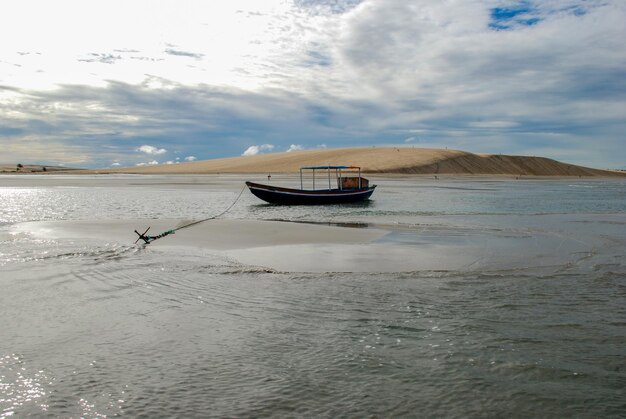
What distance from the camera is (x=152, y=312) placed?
7.22 m

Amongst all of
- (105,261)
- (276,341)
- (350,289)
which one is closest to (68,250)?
(105,261)

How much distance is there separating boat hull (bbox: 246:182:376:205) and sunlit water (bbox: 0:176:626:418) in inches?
723

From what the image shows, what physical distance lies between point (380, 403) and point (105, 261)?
8258 mm

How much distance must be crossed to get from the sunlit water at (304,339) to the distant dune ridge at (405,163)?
8694 cm

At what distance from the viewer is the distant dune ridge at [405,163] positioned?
106 meters

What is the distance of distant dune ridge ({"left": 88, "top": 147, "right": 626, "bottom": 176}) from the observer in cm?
10562

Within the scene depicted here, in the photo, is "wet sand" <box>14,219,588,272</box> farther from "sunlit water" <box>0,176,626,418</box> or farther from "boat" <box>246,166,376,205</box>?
"boat" <box>246,166,376,205</box>

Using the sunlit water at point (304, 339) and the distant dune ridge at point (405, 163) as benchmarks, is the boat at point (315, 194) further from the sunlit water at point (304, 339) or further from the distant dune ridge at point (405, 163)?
the distant dune ridge at point (405, 163)

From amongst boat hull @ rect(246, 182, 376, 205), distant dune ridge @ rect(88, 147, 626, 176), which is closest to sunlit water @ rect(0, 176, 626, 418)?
boat hull @ rect(246, 182, 376, 205)

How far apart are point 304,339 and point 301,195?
24.6 m

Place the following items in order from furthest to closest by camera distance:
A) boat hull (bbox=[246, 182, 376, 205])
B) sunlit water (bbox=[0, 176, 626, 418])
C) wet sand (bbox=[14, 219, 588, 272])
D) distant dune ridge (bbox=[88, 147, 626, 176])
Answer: distant dune ridge (bbox=[88, 147, 626, 176]), boat hull (bbox=[246, 182, 376, 205]), wet sand (bbox=[14, 219, 588, 272]), sunlit water (bbox=[0, 176, 626, 418])

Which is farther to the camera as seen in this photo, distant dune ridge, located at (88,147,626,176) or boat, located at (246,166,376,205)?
distant dune ridge, located at (88,147,626,176)

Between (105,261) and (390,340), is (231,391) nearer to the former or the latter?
(390,340)

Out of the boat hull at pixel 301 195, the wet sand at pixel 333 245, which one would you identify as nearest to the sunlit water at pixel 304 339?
the wet sand at pixel 333 245
